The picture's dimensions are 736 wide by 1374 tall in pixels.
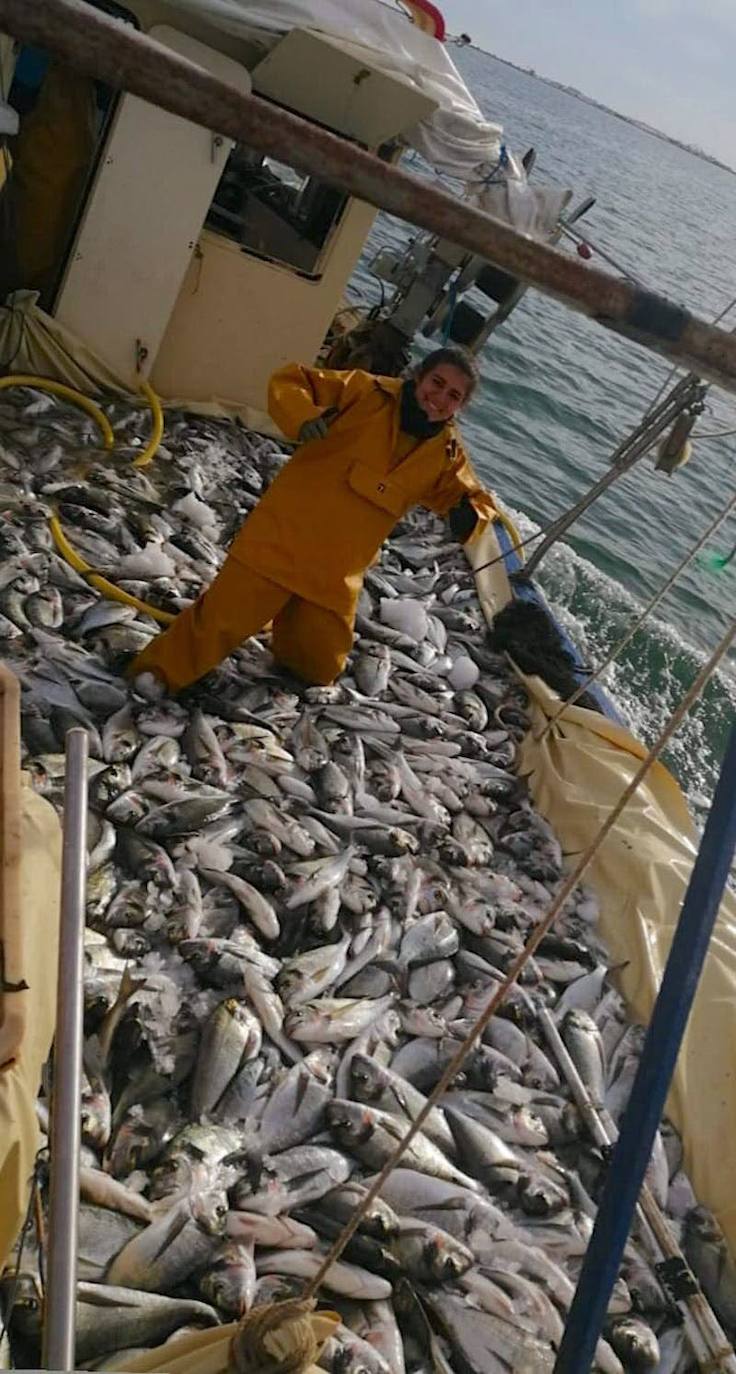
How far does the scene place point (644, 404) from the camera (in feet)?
69.1

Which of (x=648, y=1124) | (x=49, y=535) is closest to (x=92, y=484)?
(x=49, y=535)

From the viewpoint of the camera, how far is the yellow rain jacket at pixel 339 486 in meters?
4.76

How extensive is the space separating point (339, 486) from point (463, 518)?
2.21 feet

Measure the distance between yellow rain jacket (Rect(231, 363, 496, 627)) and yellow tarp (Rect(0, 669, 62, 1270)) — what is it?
278 cm

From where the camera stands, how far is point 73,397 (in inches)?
273

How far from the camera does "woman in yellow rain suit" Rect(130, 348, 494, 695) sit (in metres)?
4.64

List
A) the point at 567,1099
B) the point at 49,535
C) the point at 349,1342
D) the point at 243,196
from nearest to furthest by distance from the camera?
the point at 349,1342 < the point at 567,1099 < the point at 49,535 < the point at 243,196

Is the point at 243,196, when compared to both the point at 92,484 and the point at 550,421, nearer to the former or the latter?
the point at 92,484

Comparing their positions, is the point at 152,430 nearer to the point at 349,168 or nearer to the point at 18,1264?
the point at 18,1264

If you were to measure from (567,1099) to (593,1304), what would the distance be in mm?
Answer: 2534

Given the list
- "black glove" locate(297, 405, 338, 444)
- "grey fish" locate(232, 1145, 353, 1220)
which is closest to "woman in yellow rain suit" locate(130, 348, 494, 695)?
"black glove" locate(297, 405, 338, 444)

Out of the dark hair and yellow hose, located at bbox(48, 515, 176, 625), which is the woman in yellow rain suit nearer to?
the dark hair

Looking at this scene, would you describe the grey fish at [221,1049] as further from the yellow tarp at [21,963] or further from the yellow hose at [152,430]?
the yellow hose at [152,430]

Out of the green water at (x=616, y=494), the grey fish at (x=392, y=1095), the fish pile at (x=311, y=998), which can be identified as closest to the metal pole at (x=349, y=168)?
the fish pile at (x=311, y=998)
